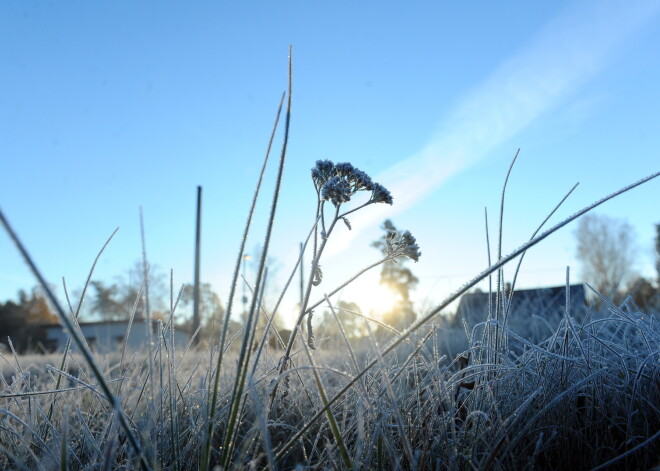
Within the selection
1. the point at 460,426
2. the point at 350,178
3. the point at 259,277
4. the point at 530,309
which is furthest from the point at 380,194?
the point at 530,309

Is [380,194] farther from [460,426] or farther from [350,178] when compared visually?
Answer: [460,426]

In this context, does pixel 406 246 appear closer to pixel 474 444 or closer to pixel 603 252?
pixel 474 444

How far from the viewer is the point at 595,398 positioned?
162cm

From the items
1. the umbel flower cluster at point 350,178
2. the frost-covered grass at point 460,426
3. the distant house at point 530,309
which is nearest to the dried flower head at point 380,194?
the umbel flower cluster at point 350,178

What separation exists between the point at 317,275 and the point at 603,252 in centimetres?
4471

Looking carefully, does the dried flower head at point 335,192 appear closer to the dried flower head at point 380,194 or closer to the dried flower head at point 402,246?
the dried flower head at point 380,194

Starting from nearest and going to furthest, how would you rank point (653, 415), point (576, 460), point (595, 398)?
1. point (576, 460)
2. point (653, 415)
3. point (595, 398)

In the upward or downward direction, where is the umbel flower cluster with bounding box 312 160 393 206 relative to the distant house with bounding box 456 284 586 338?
upward

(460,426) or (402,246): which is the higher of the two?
(402,246)

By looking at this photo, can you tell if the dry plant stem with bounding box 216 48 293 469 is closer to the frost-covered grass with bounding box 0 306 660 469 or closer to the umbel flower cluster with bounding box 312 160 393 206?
the frost-covered grass with bounding box 0 306 660 469

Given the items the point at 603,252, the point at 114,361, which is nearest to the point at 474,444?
Result: the point at 114,361

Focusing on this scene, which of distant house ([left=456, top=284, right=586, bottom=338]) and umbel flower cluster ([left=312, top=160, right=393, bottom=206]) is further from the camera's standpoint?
distant house ([left=456, top=284, right=586, bottom=338])

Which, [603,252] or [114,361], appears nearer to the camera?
[114,361]

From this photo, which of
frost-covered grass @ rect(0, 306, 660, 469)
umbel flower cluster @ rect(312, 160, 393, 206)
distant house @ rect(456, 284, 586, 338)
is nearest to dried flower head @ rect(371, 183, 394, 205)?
umbel flower cluster @ rect(312, 160, 393, 206)
